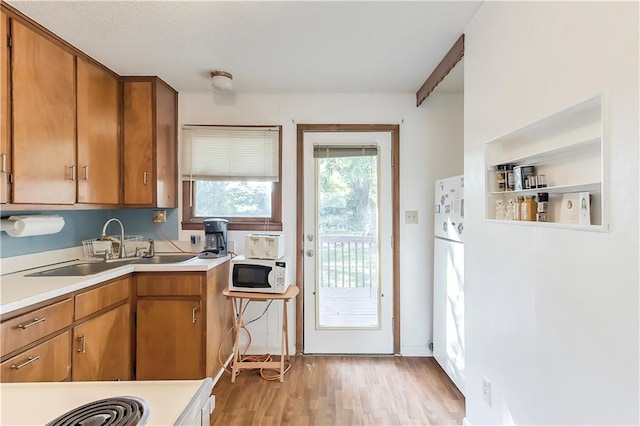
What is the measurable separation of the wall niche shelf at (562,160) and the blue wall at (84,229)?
102 inches

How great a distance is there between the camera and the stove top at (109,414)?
57cm

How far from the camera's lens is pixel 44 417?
604 millimetres

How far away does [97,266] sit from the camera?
229 centimetres

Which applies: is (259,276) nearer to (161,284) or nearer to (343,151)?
(161,284)

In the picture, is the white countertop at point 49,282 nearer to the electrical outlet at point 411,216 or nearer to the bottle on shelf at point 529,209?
the electrical outlet at point 411,216

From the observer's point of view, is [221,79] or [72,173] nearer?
[72,173]

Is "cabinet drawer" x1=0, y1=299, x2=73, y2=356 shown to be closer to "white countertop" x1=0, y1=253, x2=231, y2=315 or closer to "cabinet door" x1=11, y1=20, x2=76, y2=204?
"white countertop" x1=0, y1=253, x2=231, y2=315

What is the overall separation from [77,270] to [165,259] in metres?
0.58

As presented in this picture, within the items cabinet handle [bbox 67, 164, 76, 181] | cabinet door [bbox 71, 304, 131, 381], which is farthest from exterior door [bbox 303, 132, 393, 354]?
cabinet handle [bbox 67, 164, 76, 181]

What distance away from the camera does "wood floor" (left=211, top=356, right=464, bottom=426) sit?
2.00 metres

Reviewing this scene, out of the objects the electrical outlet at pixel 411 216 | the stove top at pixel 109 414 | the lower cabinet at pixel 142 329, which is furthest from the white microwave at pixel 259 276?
the stove top at pixel 109 414

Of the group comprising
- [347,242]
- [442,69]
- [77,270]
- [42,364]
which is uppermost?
[442,69]

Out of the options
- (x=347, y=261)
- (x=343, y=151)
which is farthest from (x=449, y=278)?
(x=343, y=151)

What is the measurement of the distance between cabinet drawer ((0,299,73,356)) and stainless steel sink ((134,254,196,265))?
2.25 ft
